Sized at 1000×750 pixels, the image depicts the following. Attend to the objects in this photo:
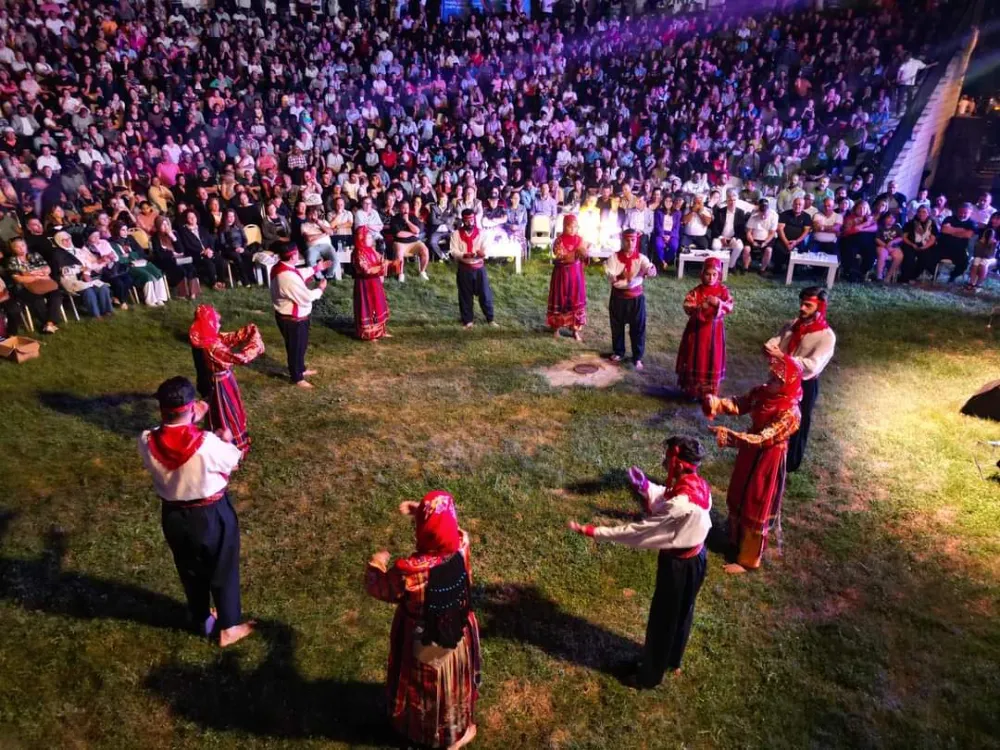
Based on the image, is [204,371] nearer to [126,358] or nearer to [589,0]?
[126,358]

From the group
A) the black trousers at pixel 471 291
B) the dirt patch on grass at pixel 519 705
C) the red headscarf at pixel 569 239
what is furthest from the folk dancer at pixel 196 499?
the red headscarf at pixel 569 239

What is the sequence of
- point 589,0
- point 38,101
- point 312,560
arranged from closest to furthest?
point 312,560 → point 38,101 → point 589,0

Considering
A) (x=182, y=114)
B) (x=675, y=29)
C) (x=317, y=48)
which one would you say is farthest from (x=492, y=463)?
(x=675, y=29)

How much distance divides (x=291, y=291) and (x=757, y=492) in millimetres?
5442

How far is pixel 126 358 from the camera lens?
9.65 metres

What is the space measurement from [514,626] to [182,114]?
13994mm

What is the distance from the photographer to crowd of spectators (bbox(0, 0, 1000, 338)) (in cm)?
1246

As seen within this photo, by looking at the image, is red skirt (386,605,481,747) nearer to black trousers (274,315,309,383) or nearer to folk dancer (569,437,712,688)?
folk dancer (569,437,712,688)

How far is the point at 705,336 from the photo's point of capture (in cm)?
830

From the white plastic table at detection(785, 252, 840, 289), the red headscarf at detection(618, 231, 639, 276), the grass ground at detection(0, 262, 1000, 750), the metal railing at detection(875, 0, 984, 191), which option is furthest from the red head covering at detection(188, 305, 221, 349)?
the metal railing at detection(875, 0, 984, 191)

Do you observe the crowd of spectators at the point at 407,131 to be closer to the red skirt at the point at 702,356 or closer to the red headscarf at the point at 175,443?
the red skirt at the point at 702,356

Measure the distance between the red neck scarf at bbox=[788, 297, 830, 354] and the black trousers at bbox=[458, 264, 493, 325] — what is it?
488 cm

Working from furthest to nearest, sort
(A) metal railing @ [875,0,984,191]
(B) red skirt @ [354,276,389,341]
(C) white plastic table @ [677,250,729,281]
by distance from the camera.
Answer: (A) metal railing @ [875,0,984,191], (C) white plastic table @ [677,250,729,281], (B) red skirt @ [354,276,389,341]

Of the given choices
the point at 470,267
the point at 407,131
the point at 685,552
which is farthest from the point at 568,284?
the point at 407,131
